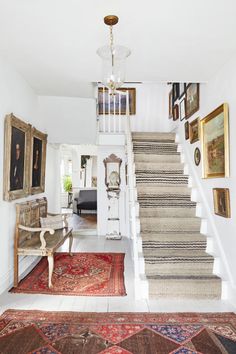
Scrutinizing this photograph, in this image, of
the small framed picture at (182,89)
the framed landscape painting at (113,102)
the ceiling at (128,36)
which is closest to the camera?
the ceiling at (128,36)

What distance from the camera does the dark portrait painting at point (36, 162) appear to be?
4.30 meters

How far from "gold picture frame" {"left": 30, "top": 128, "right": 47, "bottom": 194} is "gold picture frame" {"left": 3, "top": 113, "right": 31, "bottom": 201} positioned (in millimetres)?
213

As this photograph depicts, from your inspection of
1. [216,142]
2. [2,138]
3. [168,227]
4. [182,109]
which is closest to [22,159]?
[2,138]

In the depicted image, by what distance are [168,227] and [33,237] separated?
2.10 meters

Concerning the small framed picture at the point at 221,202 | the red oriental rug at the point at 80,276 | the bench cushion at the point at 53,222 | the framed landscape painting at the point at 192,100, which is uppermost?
the framed landscape painting at the point at 192,100

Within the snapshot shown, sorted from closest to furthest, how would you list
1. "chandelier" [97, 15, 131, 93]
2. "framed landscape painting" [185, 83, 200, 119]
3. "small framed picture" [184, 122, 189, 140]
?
"chandelier" [97, 15, 131, 93] → "framed landscape painting" [185, 83, 200, 119] → "small framed picture" [184, 122, 189, 140]

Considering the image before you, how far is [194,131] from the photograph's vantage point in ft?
14.0

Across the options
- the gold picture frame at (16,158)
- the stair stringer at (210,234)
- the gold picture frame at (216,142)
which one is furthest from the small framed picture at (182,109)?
the gold picture frame at (16,158)

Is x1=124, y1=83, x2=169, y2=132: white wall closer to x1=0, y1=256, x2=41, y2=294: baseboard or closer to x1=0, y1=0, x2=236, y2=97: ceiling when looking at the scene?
x1=0, y1=0, x2=236, y2=97: ceiling

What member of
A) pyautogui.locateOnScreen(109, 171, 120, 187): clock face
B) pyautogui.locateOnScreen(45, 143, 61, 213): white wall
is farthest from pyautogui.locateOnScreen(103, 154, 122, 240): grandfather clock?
pyautogui.locateOnScreen(45, 143, 61, 213): white wall

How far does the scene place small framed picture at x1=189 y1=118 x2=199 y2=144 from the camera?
162 inches

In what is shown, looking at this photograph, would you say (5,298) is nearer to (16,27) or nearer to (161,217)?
(161,217)

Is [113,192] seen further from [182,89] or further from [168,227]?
[182,89]

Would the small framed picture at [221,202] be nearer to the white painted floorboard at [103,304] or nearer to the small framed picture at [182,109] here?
the white painted floorboard at [103,304]
